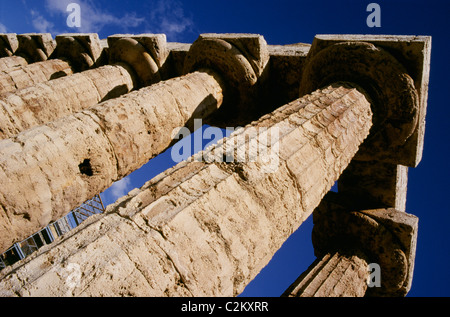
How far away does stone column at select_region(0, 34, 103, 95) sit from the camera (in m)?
6.61

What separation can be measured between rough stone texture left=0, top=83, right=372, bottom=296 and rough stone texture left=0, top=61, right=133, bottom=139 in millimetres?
3341

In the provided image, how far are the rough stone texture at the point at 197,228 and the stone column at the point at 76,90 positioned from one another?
3.41 meters

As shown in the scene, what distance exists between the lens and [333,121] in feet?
10.6

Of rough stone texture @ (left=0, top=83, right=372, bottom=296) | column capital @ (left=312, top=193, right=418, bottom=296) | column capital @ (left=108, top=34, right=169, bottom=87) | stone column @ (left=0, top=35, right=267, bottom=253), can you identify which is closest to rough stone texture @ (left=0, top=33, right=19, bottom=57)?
column capital @ (left=108, top=34, right=169, bottom=87)

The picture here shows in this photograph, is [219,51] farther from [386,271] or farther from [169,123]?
[386,271]

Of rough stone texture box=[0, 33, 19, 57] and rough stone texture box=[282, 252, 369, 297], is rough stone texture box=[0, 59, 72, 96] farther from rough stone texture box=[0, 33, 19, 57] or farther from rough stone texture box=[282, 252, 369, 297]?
rough stone texture box=[282, 252, 369, 297]

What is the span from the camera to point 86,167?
3.52 metres

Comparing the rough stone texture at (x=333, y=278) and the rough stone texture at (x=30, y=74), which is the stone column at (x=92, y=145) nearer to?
the rough stone texture at (x=30, y=74)

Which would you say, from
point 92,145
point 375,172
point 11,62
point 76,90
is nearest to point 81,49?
point 76,90

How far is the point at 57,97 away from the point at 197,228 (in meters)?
4.42

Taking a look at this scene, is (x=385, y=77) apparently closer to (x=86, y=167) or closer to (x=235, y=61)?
(x=235, y=61)
